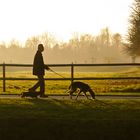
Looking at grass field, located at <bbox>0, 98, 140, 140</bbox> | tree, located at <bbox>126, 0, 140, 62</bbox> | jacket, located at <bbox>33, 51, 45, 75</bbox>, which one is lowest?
grass field, located at <bbox>0, 98, 140, 140</bbox>

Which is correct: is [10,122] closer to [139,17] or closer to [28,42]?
[139,17]

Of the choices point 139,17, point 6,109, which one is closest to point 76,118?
point 6,109

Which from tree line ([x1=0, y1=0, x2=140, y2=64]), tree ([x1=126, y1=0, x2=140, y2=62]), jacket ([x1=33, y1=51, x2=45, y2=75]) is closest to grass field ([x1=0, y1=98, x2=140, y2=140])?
jacket ([x1=33, y1=51, x2=45, y2=75])

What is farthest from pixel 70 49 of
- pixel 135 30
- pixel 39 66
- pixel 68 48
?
pixel 39 66

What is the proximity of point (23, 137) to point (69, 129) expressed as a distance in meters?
1.20

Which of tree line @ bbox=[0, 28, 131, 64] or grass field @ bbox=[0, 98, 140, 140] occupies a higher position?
tree line @ bbox=[0, 28, 131, 64]

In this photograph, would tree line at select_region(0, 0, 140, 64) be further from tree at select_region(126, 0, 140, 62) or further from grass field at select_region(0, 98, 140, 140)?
grass field at select_region(0, 98, 140, 140)

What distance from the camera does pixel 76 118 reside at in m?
12.9

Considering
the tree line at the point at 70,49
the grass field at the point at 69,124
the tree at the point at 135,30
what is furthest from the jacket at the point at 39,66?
the tree line at the point at 70,49

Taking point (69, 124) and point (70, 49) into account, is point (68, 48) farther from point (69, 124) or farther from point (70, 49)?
point (69, 124)

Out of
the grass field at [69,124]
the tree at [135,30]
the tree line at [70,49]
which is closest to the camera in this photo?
the grass field at [69,124]

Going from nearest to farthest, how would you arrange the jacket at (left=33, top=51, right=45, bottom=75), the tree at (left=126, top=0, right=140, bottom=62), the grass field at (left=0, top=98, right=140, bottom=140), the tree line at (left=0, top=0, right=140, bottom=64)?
the grass field at (left=0, top=98, right=140, bottom=140)
the jacket at (left=33, top=51, right=45, bottom=75)
the tree at (left=126, top=0, right=140, bottom=62)
the tree line at (left=0, top=0, right=140, bottom=64)

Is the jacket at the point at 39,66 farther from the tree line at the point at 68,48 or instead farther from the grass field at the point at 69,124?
the tree line at the point at 68,48

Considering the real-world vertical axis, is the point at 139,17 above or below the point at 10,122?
above
